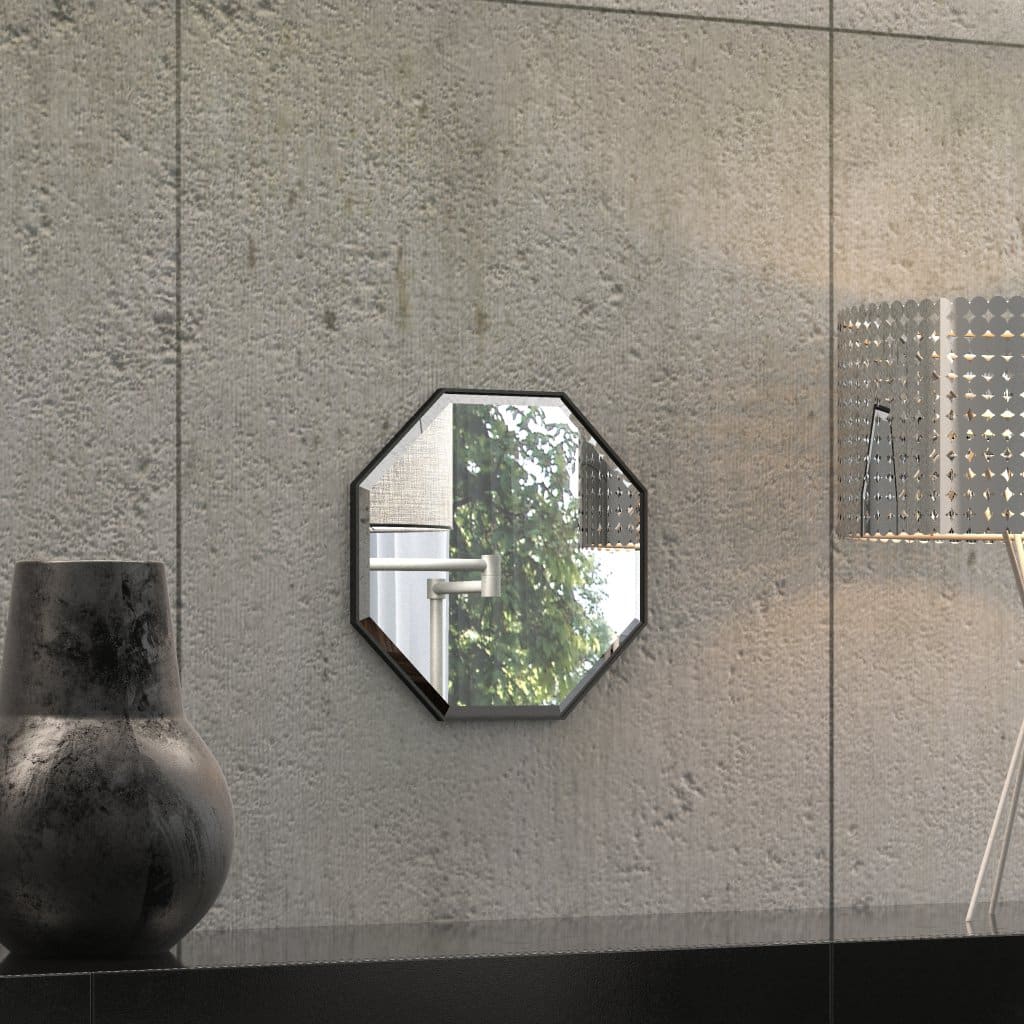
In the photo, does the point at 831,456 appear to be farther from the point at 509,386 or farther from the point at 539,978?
the point at 539,978

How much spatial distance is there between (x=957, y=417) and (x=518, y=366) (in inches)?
26.6

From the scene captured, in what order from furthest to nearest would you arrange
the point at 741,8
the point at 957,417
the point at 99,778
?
the point at 741,8 → the point at 957,417 → the point at 99,778

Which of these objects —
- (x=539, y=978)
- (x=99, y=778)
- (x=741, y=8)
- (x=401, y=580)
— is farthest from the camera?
(x=741, y=8)

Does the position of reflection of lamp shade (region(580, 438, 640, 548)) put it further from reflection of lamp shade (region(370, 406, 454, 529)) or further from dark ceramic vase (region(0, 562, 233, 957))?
dark ceramic vase (region(0, 562, 233, 957))

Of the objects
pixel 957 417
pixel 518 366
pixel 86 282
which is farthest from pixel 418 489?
pixel 957 417

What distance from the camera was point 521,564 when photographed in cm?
243

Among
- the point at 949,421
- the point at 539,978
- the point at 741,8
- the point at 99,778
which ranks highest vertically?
the point at 741,8

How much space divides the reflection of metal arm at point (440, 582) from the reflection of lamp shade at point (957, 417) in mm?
616

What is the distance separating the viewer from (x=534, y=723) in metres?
2.47

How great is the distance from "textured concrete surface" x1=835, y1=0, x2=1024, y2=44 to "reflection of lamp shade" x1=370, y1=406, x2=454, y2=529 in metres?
1.01

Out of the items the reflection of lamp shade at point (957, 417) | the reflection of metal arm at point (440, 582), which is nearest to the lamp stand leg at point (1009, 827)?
the reflection of lamp shade at point (957, 417)

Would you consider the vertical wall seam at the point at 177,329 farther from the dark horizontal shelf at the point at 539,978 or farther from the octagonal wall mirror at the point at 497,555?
the dark horizontal shelf at the point at 539,978

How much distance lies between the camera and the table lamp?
2258mm

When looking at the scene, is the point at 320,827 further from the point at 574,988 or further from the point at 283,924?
the point at 574,988
